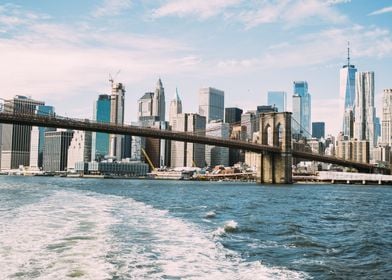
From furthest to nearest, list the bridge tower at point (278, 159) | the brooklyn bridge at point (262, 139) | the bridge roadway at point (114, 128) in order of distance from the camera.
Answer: the bridge tower at point (278, 159), the brooklyn bridge at point (262, 139), the bridge roadway at point (114, 128)

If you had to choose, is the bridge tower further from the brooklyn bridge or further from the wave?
the wave

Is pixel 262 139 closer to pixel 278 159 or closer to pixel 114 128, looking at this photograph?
pixel 278 159

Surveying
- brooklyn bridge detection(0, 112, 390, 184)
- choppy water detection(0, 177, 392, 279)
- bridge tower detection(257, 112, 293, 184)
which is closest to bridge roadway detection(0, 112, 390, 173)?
brooklyn bridge detection(0, 112, 390, 184)

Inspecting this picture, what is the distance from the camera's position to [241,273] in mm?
10797

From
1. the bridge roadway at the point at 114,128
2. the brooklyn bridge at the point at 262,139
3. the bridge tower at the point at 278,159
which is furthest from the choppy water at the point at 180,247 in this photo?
the bridge tower at the point at 278,159

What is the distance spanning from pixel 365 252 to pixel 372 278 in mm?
3423

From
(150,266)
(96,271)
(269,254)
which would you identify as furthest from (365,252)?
(96,271)

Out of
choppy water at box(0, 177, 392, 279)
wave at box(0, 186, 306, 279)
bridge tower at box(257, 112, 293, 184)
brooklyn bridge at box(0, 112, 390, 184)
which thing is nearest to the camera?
wave at box(0, 186, 306, 279)

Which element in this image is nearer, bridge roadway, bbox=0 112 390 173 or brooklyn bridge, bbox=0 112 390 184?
bridge roadway, bbox=0 112 390 173

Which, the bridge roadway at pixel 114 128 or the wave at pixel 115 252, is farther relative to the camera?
the bridge roadway at pixel 114 128

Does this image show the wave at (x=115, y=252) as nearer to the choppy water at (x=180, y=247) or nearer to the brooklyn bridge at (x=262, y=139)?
the choppy water at (x=180, y=247)

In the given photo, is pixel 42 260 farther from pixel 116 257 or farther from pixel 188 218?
pixel 188 218

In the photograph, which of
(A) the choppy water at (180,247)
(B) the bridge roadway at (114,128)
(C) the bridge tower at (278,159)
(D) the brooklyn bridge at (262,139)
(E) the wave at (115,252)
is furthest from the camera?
(C) the bridge tower at (278,159)

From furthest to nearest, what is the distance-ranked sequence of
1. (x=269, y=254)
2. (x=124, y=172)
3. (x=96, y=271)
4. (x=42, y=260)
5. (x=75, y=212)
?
(x=124, y=172) < (x=75, y=212) < (x=269, y=254) < (x=42, y=260) < (x=96, y=271)
